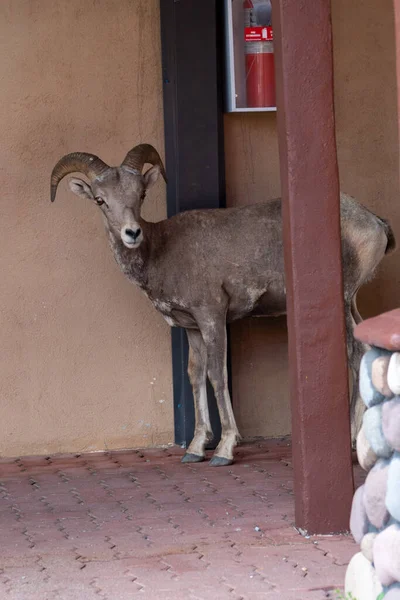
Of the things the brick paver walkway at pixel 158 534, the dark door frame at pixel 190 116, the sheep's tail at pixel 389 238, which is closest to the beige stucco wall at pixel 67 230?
the dark door frame at pixel 190 116

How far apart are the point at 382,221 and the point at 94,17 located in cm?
289

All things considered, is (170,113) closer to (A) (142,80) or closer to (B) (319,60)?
(A) (142,80)

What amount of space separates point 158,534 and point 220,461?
74.7 inches

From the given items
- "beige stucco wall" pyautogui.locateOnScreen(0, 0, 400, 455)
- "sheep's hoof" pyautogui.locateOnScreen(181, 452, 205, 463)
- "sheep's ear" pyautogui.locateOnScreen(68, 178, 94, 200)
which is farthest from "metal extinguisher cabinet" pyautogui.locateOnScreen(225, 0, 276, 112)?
"sheep's hoof" pyautogui.locateOnScreen(181, 452, 205, 463)

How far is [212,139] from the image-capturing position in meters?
8.48

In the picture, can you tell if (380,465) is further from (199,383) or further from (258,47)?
(258,47)

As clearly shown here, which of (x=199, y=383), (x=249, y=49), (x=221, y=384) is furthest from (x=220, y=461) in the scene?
(x=249, y=49)

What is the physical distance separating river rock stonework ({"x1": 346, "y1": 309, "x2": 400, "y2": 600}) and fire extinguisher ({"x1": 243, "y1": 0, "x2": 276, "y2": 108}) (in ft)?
15.5

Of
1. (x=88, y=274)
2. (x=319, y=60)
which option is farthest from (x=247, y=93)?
(x=319, y=60)

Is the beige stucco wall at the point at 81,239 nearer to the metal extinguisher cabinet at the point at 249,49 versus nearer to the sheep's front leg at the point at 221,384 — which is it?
the metal extinguisher cabinet at the point at 249,49

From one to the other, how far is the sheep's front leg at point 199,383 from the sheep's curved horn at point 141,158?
4.47ft

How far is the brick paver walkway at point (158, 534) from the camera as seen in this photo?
5223 mm

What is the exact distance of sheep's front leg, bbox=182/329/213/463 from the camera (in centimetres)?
828

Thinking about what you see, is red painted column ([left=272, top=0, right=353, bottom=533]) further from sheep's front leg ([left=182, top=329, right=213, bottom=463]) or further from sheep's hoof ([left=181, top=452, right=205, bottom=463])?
sheep's front leg ([left=182, top=329, right=213, bottom=463])
